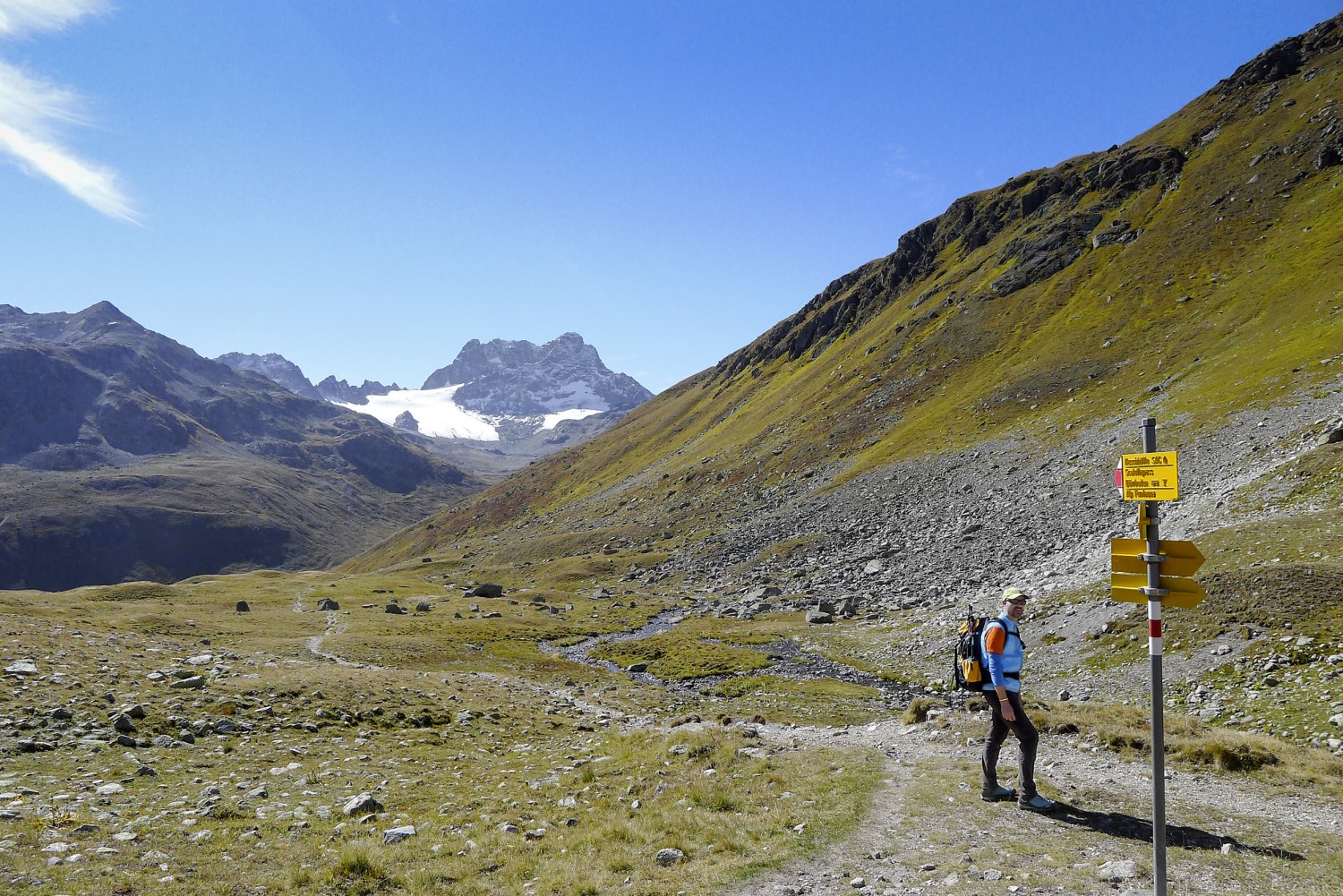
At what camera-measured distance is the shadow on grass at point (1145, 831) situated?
11.6 m

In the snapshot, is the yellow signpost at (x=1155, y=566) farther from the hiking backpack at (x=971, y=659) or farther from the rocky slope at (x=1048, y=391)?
the rocky slope at (x=1048, y=391)

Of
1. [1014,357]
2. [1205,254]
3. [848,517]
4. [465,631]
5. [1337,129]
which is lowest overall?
[465,631]

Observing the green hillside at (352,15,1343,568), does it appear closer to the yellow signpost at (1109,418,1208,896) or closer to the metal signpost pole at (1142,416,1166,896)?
the yellow signpost at (1109,418,1208,896)

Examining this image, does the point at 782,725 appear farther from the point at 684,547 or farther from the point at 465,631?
the point at 684,547

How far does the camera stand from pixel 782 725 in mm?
27562

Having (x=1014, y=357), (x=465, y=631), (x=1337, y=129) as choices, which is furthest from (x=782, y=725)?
(x=1337, y=129)

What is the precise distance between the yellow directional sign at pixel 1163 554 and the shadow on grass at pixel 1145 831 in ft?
19.0

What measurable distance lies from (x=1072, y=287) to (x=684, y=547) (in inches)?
2880

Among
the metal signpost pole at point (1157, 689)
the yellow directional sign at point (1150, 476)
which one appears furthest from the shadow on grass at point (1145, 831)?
the yellow directional sign at point (1150, 476)

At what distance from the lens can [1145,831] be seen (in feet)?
40.9

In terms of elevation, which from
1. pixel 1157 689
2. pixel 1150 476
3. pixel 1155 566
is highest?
pixel 1150 476

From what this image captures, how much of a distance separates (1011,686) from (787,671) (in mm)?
31356

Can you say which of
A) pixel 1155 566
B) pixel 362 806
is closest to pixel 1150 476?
pixel 1155 566

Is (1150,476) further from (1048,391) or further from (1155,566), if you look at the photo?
(1048,391)
